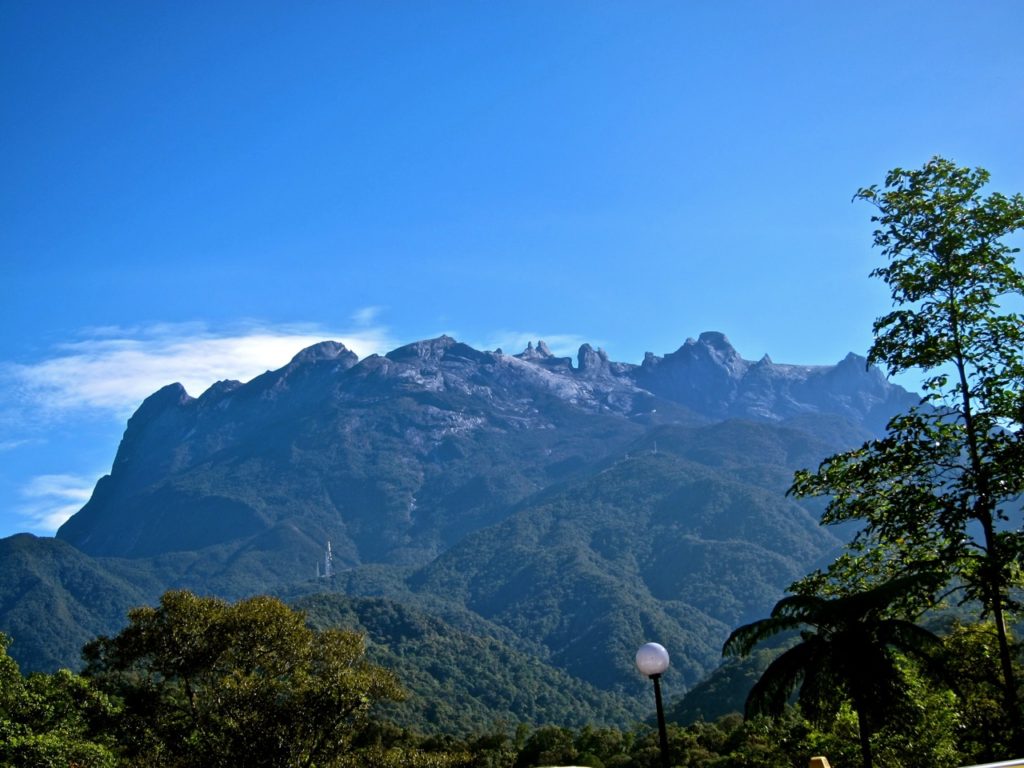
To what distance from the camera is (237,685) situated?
20.2m

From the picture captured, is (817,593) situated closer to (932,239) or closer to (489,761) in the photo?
(932,239)

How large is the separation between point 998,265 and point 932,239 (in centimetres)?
84

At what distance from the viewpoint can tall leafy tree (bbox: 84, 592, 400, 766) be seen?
1964cm

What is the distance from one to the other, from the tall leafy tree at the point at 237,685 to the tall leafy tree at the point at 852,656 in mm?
11465

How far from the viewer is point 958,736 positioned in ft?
52.6

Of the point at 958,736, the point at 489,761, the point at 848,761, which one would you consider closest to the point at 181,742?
the point at 848,761

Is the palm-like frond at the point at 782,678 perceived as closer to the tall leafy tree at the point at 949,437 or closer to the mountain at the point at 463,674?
the tall leafy tree at the point at 949,437

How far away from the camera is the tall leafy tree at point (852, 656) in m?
10.7

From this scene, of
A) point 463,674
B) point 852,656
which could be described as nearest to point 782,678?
point 852,656

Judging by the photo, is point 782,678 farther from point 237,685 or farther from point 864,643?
point 237,685

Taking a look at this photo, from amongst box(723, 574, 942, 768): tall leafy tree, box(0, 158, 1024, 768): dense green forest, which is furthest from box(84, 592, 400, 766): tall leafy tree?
box(723, 574, 942, 768): tall leafy tree

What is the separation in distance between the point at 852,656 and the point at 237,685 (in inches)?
554

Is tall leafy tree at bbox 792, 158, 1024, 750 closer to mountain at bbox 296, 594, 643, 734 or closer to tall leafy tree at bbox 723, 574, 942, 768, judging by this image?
tall leafy tree at bbox 723, 574, 942, 768

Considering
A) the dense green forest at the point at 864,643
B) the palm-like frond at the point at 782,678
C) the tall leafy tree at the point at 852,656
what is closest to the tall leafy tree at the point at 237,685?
the dense green forest at the point at 864,643
